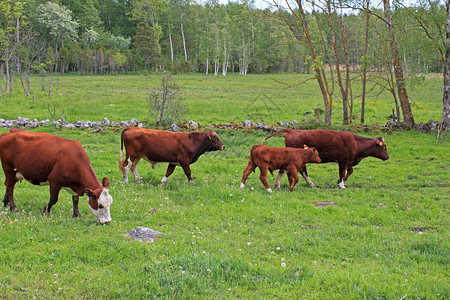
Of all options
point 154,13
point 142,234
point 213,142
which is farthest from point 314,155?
point 154,13

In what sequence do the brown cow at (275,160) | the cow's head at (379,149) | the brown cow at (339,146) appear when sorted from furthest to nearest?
the cow's head at (379,149) → the brown cow at (339,146) → the brown cow at (275,160)

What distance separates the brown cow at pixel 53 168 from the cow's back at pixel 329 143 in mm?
6839

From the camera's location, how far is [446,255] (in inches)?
274

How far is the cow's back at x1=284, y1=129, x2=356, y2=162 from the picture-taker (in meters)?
12.7

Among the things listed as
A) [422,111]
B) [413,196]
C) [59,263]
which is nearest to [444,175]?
[413,196]

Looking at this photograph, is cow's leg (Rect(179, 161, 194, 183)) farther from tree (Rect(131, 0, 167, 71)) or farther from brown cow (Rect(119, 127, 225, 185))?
tree (Rect(131, 0, 167, 71))

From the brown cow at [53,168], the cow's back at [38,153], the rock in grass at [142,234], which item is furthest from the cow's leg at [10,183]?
the rock in grass at [142,234]

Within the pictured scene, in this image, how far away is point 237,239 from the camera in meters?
7.71

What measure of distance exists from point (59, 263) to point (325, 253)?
444 centimetres

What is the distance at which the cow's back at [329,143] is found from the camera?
12711 mm

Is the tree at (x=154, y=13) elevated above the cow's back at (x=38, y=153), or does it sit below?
above

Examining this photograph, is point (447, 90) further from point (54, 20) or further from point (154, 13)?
point (54, 20)

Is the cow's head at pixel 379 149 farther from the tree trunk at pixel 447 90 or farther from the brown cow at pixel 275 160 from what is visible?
the tree trunk at pixel 447 90

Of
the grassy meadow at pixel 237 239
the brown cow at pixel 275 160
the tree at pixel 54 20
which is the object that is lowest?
the grassy meadow at pixel 237 239
